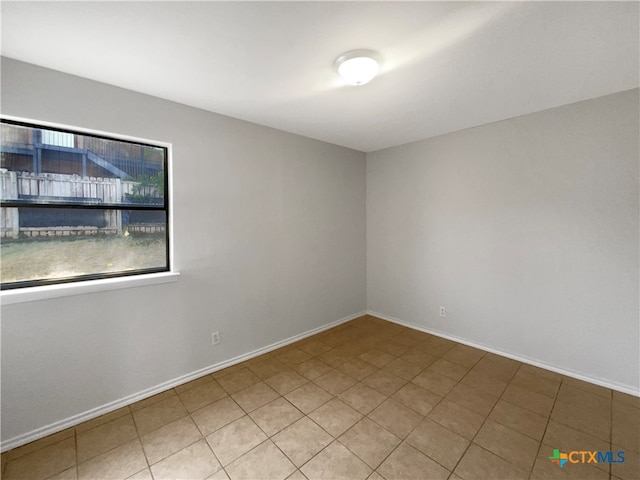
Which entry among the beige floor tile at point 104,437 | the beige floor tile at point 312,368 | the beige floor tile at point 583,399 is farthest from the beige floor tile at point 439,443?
the beige floor tile at point 104,437

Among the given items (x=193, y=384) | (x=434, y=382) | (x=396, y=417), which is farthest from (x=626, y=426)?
(x=193, y=384)

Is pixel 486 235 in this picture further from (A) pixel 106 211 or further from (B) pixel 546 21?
(A) pixel 106 211

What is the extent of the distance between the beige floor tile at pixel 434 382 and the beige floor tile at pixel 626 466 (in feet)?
3.22

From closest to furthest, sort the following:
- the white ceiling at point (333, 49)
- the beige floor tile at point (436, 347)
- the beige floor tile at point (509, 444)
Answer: the white ceiling at point (333, 49), the beige floor tile at point (509, 444), the beige floor tile at point (436, 347)

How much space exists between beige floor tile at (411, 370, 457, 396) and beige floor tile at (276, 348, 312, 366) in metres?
1.12

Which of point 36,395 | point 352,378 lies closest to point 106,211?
point 36,395

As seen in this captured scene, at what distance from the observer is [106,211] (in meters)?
2.20

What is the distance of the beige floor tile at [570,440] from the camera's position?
1771 millimetres

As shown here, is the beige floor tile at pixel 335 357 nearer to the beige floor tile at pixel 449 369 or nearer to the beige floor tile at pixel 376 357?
the beige floor tile at pixel 376 357

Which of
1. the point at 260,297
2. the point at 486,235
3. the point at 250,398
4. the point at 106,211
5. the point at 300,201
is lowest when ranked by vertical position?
the point at 250,398

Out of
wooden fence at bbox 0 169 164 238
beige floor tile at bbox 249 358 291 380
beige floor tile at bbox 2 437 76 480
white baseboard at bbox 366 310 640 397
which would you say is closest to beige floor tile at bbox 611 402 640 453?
white baseboard at bbox 366 310 640 397

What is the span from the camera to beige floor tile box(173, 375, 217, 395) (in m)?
2.40

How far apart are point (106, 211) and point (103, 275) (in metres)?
0.51

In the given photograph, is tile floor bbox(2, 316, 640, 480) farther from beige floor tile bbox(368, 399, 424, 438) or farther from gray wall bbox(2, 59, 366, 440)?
gray wall bbox(2, 59, 366, 440)
